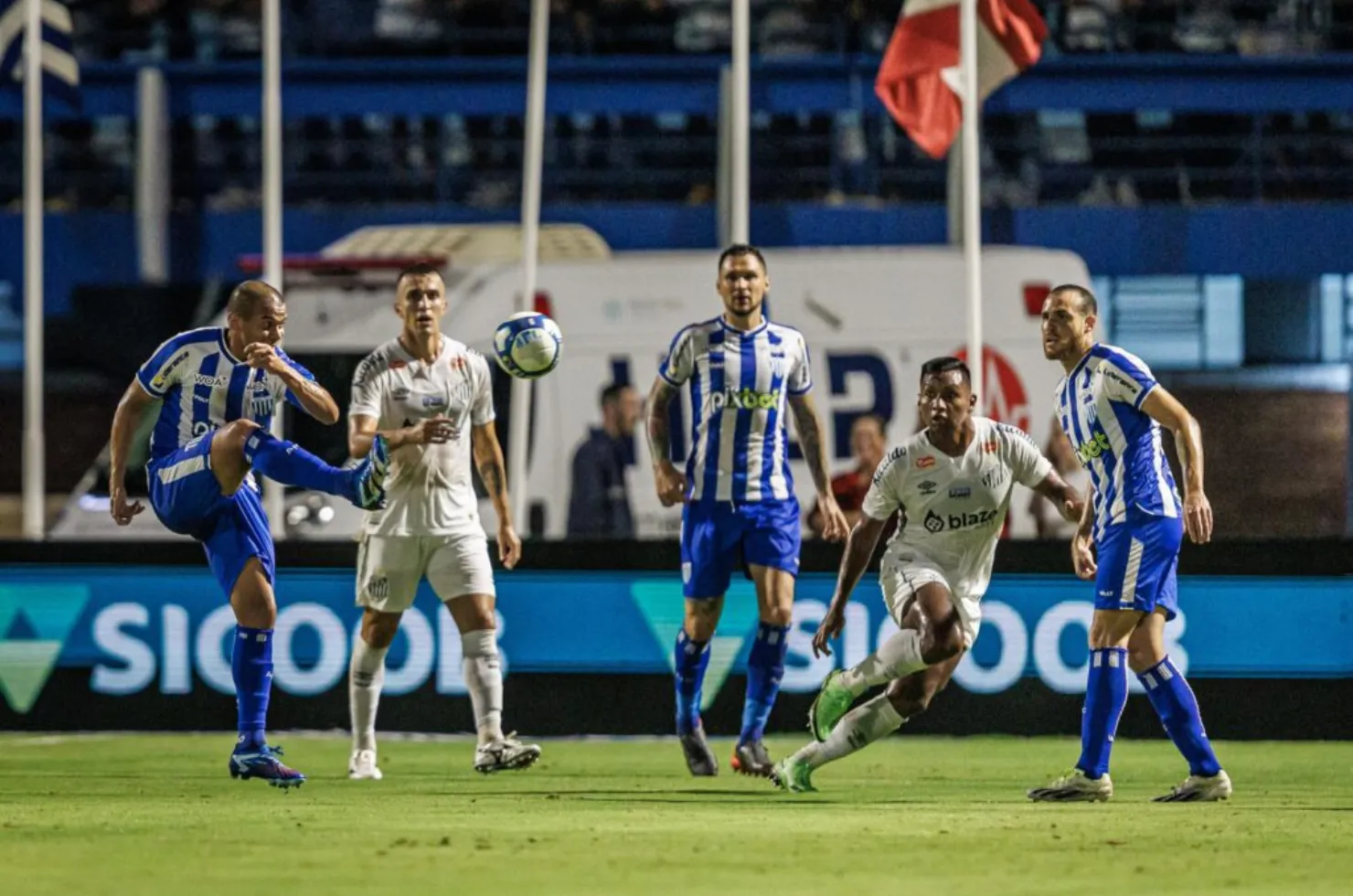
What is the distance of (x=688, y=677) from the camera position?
1186 centimetres

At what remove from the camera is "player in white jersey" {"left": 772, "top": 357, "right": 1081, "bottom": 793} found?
413 inches

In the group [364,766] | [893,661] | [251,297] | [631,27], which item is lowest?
[364,766]

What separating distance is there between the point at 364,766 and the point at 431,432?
1705 mm

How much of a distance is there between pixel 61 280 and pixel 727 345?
20.4 metres

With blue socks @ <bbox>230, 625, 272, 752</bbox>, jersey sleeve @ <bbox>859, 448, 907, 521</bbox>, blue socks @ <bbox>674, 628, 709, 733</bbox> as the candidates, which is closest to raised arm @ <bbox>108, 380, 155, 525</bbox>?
blue socks @ <bbox>230, 625, 272, 752</bbox>

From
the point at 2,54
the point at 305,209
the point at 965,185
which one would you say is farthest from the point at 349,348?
the point at 305,209

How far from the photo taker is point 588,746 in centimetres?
1409

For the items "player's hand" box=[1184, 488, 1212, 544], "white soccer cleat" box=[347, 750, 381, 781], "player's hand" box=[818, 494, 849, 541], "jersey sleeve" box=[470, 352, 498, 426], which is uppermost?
"jersey sleeve" box=[470, 352, 498, 426]

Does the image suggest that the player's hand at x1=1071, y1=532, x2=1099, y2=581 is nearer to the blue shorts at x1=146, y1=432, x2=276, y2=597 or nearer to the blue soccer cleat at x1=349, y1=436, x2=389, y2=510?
the blue soccer cleat at x1=349, y1=436, x2=389, y2=510

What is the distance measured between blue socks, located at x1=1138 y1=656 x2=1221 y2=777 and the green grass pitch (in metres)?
0.26

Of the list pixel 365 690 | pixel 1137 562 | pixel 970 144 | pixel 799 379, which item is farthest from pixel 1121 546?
pixel 970 144

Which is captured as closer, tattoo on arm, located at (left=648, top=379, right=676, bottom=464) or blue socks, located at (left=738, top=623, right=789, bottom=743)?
blue socks, located at (left=738, top=623, right=789, bottom=743)

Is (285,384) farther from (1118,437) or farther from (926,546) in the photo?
(1118,437)

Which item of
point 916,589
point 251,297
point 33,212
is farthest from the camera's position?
point 33,212
